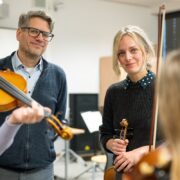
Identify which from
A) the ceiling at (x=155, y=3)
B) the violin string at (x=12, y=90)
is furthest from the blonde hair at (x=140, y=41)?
the ceiling at (x=155, y=3)

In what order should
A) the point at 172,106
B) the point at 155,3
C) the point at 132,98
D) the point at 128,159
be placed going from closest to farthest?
1. the point at 172,106
2. the point at 128,159
3. the point at 132,98
4. the point at 155,3

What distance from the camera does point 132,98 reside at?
1.96m

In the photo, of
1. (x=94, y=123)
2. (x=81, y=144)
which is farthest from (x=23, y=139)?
(x=81, y=144)

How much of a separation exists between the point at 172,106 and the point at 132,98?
3.83 ft

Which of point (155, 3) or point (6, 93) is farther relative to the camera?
point (155, 3)

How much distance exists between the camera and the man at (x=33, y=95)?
1998 mm

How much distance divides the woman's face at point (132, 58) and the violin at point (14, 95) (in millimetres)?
564

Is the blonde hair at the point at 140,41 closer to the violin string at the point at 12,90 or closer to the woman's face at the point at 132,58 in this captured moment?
the woman's face at the point at 132,58

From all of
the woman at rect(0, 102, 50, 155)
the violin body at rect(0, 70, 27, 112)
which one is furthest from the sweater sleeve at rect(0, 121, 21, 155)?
the violin body at rect(0, 70, 27, 112)

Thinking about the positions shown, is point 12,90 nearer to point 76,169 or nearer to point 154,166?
point 154,166

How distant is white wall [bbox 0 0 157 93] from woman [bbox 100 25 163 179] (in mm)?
3797

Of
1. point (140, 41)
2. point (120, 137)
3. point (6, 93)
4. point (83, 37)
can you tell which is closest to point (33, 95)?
point (6, 93)

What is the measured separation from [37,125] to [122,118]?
49cm

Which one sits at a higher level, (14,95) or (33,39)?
(33,39)
